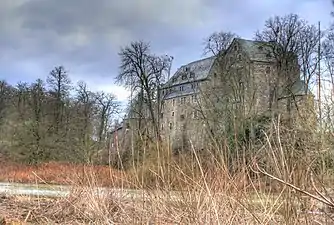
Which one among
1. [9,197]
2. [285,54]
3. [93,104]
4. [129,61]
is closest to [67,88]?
[93,104]

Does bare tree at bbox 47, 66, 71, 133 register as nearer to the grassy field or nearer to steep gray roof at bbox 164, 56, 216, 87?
steep gray roof at bbox 164, 56, 216, 87

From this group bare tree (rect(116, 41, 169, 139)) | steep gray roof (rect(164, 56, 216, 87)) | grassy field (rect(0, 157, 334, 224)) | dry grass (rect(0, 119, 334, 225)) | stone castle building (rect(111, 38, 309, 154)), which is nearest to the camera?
dry grass (rect(0, 119, 334, 225))

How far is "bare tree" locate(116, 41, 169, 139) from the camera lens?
119 feet

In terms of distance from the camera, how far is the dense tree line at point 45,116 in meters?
27.8

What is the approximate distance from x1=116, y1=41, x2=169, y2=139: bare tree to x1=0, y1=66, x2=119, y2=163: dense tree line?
2.72m

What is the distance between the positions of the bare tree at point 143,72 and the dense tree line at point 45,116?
8.91 feet

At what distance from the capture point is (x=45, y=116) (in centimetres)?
3703

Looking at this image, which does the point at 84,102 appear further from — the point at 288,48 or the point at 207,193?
the point at 207,193

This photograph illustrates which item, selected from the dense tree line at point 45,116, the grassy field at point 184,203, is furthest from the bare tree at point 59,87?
the grassy field at point 184,203

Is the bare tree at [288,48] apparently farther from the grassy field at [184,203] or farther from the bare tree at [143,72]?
the grassy field at [184,203]

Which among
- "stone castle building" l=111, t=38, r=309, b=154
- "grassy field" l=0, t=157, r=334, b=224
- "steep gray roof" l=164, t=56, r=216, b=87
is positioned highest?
"steep gray roof" l=164, t=56, r=216, b=87

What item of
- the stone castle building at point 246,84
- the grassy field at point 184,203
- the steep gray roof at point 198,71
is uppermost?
the steep gray roof at point 198,71

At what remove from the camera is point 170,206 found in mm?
4258

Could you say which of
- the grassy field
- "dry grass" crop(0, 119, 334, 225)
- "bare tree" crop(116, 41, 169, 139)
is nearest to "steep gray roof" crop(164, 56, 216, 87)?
"bare tree" crop(116, 41, 169, 139)
